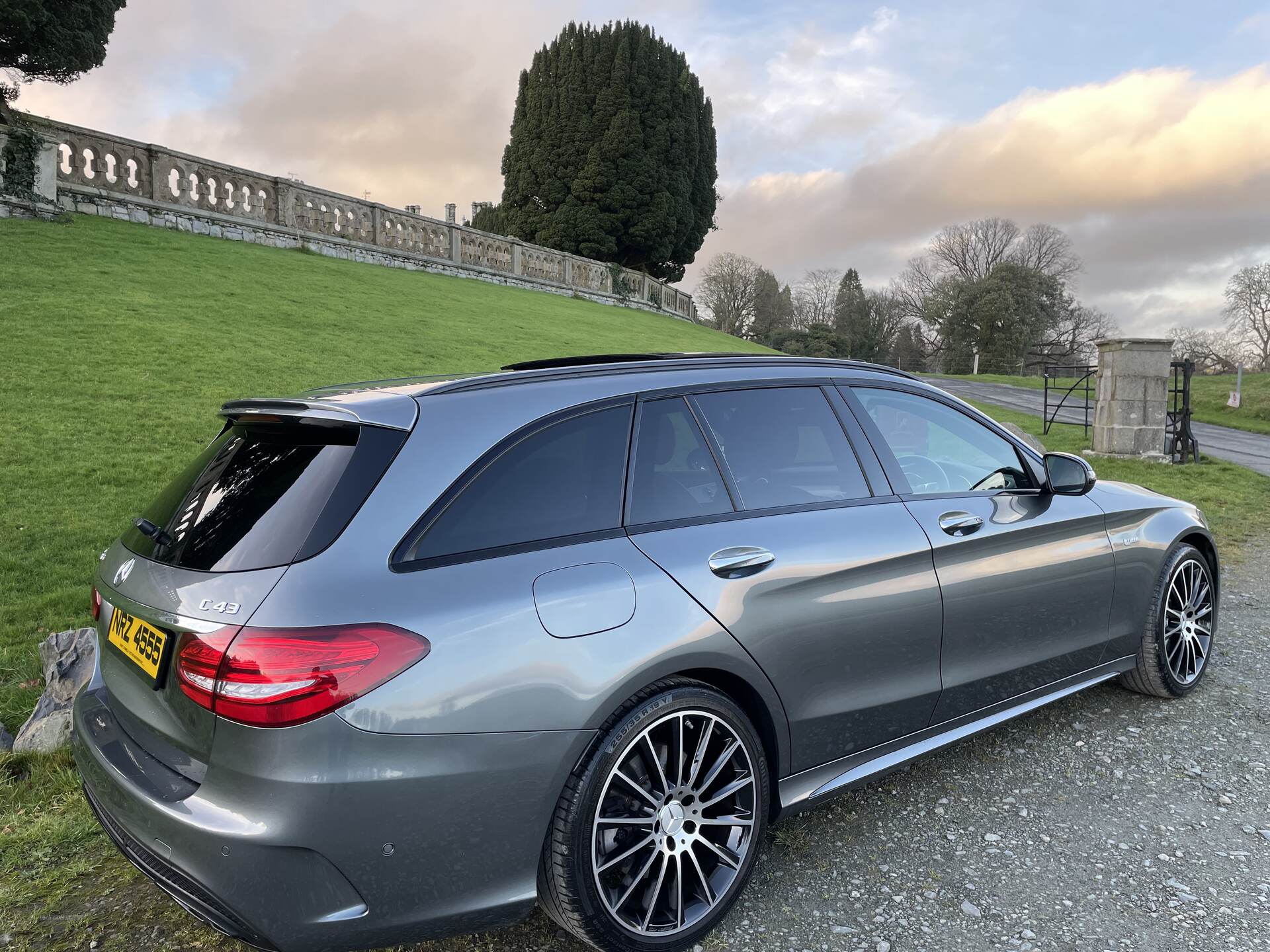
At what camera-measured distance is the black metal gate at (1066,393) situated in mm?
13836

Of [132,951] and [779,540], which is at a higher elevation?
[779,540]

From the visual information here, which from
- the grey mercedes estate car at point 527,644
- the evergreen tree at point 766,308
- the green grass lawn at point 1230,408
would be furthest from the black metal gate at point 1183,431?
the evergreen tree at point 766,308

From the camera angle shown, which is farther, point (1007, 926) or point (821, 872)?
point (821, 872)

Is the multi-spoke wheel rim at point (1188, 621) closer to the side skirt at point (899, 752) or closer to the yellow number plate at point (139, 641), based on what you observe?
the side skirt at point (899, 752)

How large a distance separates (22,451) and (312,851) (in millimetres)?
6303

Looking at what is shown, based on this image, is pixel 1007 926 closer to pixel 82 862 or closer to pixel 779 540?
pixel 779 540

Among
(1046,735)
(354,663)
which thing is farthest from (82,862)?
(1046,735)

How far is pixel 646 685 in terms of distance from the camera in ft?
7.17

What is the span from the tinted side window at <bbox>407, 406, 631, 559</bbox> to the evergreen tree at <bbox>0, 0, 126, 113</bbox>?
18202 millimetres

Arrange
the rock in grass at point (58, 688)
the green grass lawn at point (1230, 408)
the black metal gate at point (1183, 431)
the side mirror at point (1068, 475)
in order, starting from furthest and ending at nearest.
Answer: the green grass lawn at point (1230, 408), the black metal gate at point (1183, 431), the side mirror at point (1068, 475), the rock in grass at point (58, 688)

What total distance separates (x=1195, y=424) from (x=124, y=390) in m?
22.6

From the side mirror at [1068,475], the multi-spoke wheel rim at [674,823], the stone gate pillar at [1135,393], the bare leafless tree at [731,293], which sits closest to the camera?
the multi-spoke wheel rim at [674,823]

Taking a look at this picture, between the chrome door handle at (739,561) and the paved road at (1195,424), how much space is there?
27.0 feet

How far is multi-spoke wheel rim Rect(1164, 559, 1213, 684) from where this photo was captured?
3.99 metres
